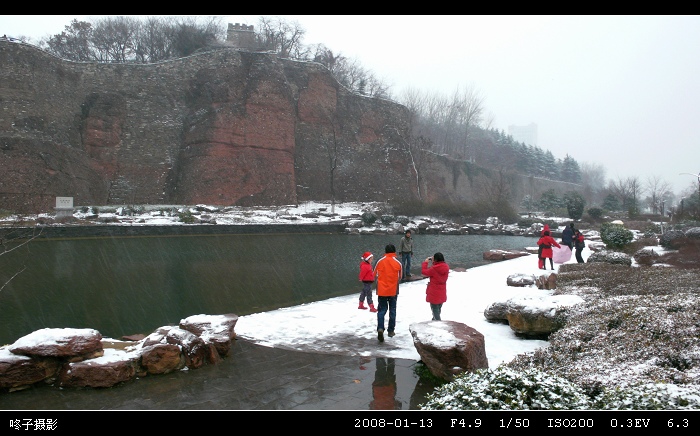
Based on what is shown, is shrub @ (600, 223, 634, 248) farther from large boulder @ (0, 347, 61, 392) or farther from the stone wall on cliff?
the stone wall on cliff

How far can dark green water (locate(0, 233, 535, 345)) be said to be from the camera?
29.7ft

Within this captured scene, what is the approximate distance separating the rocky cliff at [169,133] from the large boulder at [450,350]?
30.2 m

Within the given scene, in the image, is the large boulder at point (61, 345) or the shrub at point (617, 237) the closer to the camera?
the large boulder at point (61, 345)

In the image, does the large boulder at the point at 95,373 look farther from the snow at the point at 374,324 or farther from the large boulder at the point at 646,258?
the large boulder at the point at 646,258

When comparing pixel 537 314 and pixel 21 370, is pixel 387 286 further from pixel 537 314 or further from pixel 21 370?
pixel 21 370

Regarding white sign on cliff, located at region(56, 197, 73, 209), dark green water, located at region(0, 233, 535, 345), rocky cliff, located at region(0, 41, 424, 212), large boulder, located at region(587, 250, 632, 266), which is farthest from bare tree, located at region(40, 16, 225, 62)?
large boulder, located at region(587, 250, 632, 266)

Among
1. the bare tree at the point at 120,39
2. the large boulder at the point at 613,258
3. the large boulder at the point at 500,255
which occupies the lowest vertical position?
the large boulder at the point at 500,255

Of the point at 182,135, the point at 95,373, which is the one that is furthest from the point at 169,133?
the point at 95,373

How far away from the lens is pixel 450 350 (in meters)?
5.12

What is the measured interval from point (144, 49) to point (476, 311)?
→ 54.9 metres

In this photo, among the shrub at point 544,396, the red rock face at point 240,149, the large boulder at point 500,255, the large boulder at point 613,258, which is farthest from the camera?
the red rock face at point 240,149

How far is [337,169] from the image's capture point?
151 ft

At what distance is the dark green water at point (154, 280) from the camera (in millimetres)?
9055

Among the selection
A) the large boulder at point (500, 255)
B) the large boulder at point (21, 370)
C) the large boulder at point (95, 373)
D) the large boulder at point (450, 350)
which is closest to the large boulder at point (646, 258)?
the large boulder at point (500, 255)
